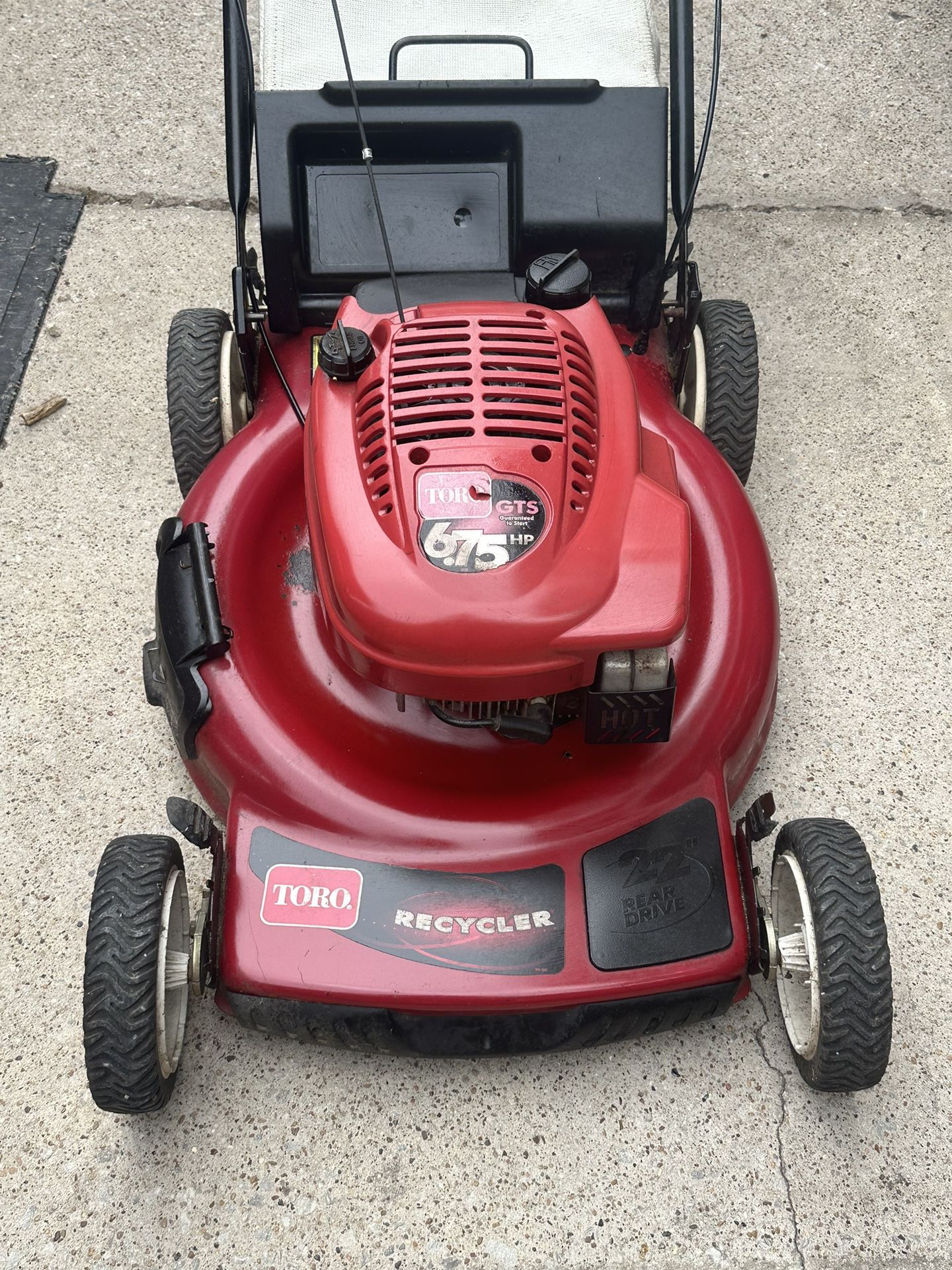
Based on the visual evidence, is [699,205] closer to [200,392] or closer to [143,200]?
[143,200]

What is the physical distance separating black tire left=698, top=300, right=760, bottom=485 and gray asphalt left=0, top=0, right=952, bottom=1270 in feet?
0.89

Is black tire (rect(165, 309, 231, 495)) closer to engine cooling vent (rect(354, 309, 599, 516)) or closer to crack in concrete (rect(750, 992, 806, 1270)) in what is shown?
engine cooling vent (rect(354, 309, 599, 516))

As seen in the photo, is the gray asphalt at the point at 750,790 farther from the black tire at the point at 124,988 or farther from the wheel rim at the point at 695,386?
the wheel rim at the point at 695,386

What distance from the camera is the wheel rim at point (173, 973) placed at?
1.40m

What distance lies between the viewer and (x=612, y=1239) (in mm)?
1477

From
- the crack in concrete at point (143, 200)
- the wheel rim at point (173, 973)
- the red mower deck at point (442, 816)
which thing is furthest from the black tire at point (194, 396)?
the crack in concrete at point (143, 200)

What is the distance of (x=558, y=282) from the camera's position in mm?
1537

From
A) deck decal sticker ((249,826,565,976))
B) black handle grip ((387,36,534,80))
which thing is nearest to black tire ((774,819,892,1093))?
deck decal sticker ((249,826,565,976))

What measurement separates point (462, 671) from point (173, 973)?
55 centimetres

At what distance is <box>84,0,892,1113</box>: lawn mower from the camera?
1.29 m

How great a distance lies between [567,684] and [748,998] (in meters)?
0.62

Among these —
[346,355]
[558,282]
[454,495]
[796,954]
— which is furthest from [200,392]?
[796,954]

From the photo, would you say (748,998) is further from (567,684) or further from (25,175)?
(25,175)

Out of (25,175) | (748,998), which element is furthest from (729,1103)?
(25,175)
